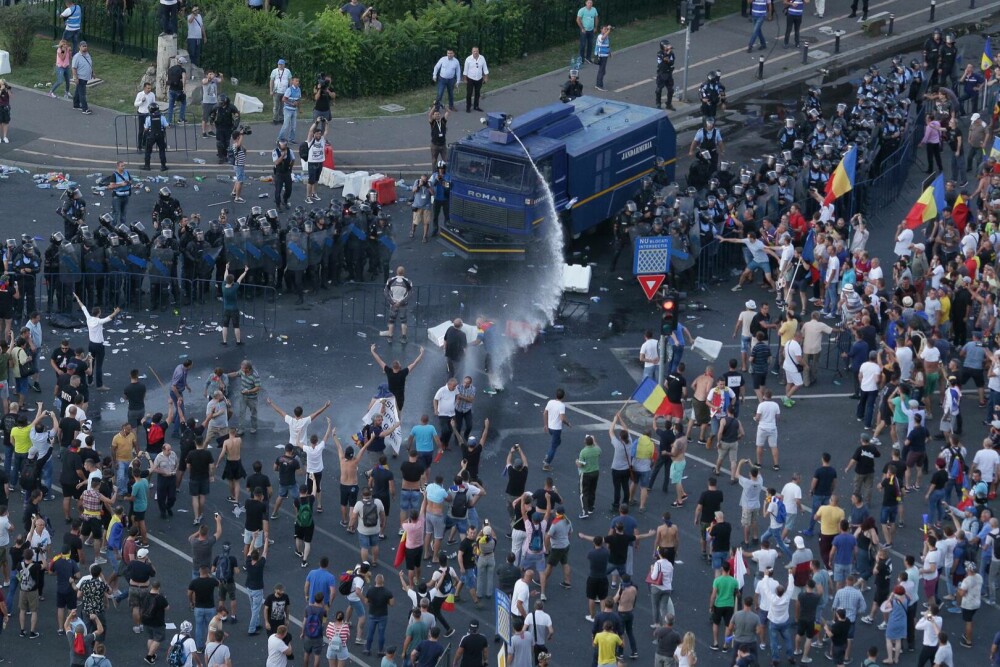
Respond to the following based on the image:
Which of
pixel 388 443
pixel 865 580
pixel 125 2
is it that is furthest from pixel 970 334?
pixel 125 2

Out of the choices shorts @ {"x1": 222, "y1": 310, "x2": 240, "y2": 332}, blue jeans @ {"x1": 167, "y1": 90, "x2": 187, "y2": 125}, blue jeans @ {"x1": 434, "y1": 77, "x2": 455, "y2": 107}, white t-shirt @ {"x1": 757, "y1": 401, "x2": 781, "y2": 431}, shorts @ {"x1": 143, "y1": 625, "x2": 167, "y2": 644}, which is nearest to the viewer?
shorts @ {"x1": 143, "y1": 625, "x2": 167, "y2": 644}

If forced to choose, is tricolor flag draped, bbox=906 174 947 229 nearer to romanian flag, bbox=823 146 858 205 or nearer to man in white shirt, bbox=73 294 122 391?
romanian flag, bbox=823 146 858 205

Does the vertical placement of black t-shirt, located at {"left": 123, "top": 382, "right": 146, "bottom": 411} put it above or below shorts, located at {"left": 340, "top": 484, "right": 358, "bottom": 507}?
above

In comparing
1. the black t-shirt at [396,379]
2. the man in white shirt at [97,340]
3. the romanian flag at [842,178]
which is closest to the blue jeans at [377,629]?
the black t-shirt at [396,379]

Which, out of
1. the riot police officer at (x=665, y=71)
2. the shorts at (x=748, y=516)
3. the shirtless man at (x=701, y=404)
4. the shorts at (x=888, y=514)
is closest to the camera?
the shorts at (x=748, y=516)

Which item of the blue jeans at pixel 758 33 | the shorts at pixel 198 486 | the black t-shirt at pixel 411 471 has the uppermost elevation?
the blue jeans at pixel 758 33

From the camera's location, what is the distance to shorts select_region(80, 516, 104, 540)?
28.6 meters

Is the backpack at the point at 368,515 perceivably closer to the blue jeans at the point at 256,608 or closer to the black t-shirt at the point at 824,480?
the blue jeans at the point at 256,608

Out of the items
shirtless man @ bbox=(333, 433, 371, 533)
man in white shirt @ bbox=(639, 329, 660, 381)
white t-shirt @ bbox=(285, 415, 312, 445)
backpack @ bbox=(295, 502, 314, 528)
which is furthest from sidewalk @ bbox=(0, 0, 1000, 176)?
backpack @ bbox=(295, 502, 314, 528)

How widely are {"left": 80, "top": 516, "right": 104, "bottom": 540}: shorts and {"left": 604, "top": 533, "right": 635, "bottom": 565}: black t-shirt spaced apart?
7532 mm

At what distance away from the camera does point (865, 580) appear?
29141mm

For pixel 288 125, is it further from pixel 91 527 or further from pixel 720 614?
pixel 720 614

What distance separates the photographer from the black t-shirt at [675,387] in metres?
32.8

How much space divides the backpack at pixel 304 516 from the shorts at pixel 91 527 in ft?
9.66
